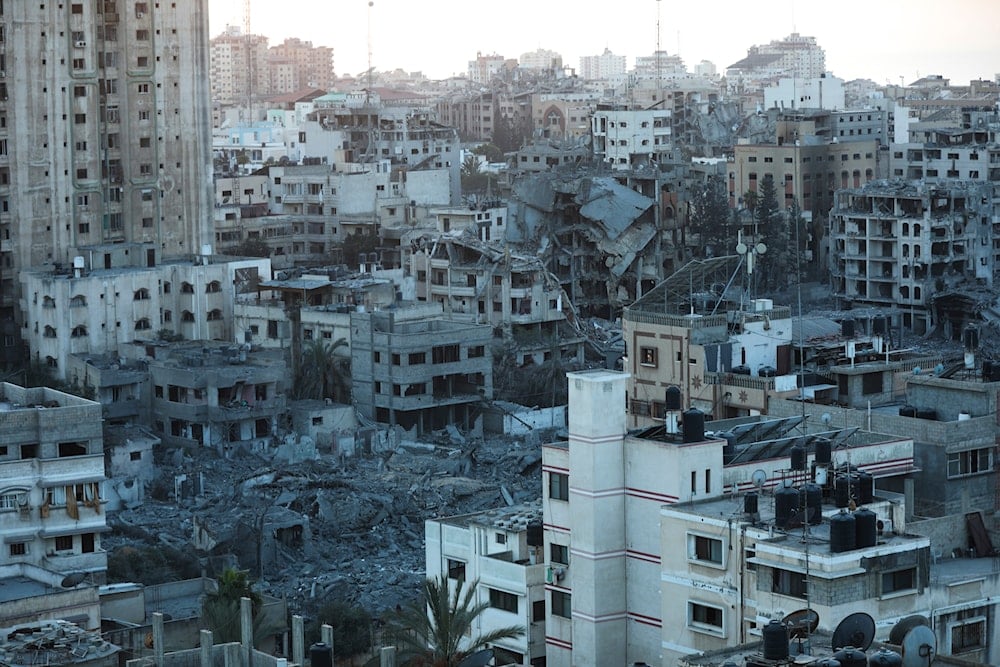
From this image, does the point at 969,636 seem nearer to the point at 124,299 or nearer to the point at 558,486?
the point at 558,486

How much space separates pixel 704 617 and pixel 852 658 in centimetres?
673

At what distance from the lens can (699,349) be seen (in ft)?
127

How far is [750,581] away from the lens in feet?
88.0

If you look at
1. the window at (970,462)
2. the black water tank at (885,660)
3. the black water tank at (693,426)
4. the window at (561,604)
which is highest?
the black water tank at (693,426)

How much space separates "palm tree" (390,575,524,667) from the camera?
2902 centimetres

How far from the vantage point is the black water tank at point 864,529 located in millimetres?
25875

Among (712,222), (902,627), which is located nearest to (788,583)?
(902,627)

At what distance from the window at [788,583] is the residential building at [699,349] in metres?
11.3

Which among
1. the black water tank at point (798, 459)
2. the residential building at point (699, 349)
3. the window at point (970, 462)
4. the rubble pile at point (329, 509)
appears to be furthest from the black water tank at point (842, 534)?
the rubble pile at point (329, 509)

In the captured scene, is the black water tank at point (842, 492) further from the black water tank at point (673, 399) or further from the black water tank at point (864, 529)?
the black water tank at point (673, 399)

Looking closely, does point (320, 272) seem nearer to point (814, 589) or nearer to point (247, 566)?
point (247, 566)

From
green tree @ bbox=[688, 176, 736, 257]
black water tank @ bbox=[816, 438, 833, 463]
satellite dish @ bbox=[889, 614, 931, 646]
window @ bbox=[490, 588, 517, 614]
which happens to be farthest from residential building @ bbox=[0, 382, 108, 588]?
green tree @ bbox=[688, 176, 736, 257]

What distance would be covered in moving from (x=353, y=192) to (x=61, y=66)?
57.3 feet

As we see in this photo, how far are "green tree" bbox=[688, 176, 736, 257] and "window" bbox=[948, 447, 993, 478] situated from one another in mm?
39146
